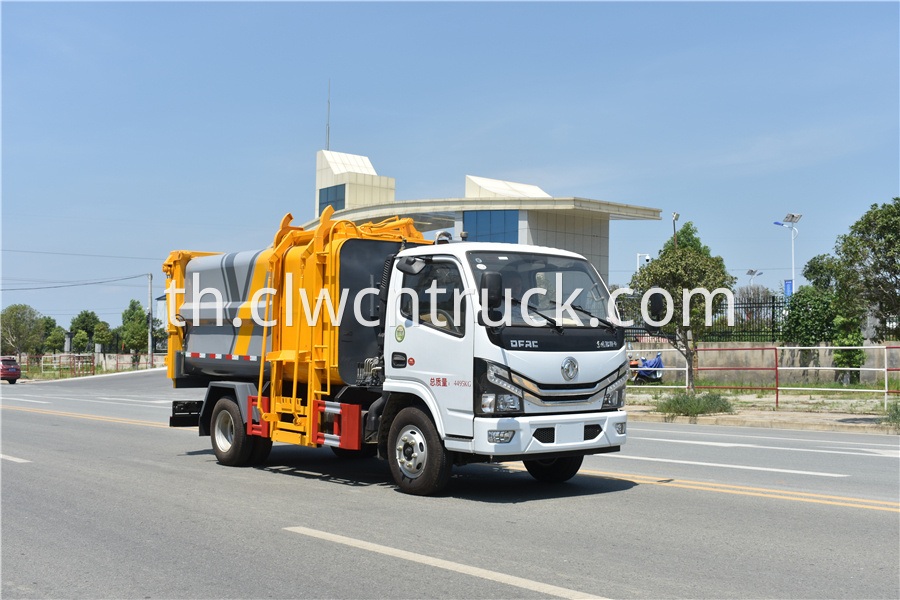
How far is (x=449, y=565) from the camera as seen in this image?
5840mm

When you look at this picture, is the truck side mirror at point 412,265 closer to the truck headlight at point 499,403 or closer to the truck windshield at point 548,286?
the truck windshield at point 548,286

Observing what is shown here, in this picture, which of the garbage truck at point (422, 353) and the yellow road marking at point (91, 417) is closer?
the garbage truck at point (422, 353)

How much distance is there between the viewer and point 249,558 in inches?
241

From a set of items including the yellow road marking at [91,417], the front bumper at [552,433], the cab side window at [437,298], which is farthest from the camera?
the yellow road marking at [91,417]

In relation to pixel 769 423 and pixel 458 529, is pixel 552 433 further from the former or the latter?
pixel 769 423

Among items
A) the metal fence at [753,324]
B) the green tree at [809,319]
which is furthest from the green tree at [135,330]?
the green tree at [809,319]

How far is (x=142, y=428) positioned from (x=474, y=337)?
11508 mm

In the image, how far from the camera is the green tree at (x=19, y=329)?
8575 centimetres

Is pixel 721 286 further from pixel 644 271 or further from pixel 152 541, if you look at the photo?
pixel 152 541

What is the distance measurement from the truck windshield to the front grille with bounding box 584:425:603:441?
1041mm

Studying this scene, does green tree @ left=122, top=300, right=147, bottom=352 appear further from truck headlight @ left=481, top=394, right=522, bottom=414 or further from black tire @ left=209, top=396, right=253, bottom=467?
truck headlight @ left=481, top=394, right=522, bottom=414

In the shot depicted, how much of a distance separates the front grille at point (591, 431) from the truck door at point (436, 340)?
4.14ft

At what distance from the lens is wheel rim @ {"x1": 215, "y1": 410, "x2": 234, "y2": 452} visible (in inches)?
450

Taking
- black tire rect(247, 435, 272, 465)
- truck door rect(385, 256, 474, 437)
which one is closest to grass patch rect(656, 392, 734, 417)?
black tire rect(247, 435, 272, 465)
